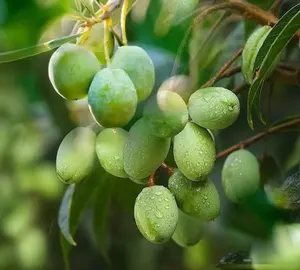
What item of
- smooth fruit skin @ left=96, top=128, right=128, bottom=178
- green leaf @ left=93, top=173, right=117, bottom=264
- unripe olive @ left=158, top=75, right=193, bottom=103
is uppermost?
unripe olive @ left=158, top=75, right=193, bottom=103

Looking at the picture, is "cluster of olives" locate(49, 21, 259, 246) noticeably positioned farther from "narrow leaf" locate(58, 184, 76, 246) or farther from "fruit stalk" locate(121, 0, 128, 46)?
"narrow leaf" locate(58, 184, 76, 246)

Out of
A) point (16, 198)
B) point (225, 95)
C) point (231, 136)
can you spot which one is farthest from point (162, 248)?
point (225, 95)

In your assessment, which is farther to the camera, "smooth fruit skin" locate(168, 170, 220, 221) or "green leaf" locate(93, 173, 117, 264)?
"green leaf" locate(93, 173, 117, 264)

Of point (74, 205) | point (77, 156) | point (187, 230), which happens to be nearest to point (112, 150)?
point (77, 156)

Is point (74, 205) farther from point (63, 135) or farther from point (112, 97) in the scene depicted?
point (112, 97)

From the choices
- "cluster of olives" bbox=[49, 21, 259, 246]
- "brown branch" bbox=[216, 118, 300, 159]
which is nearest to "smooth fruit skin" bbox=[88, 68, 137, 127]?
"cluster of olives" bbox=[49, 21, 259, 246]

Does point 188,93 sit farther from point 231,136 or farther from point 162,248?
point 162,248
